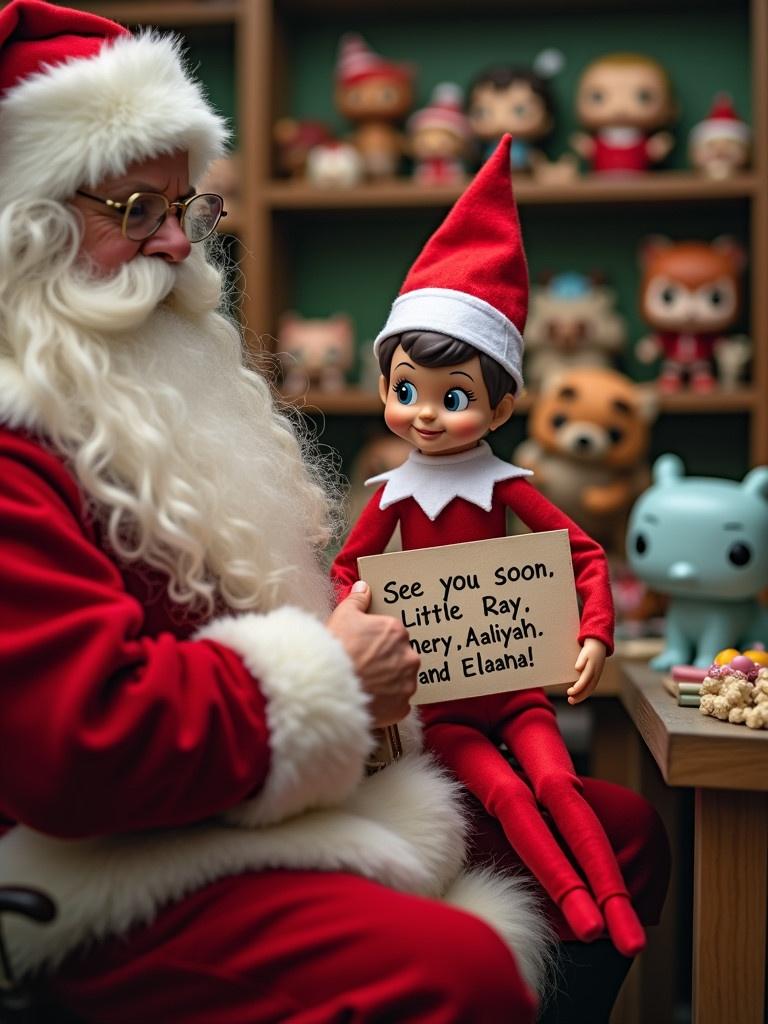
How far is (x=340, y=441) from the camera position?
111 inches

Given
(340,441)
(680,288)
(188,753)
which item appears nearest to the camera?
(188,753)

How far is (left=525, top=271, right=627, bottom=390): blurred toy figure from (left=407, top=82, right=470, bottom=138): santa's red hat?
0.38 m

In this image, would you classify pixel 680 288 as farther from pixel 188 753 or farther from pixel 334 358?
pixel 188 753

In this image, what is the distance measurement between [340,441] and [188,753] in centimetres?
196

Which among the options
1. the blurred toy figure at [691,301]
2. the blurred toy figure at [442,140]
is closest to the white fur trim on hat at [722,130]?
the blurred toy figure at [691,301]

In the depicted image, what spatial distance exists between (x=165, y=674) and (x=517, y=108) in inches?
76.0

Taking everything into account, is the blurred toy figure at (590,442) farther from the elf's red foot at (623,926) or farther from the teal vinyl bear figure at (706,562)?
the elf's red foot at (623,926)

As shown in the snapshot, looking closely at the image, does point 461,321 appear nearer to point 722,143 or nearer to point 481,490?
point 481,490

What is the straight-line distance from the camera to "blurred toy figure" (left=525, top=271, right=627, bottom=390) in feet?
8.07

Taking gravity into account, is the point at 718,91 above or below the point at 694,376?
above

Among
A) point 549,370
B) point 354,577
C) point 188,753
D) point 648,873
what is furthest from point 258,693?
point 549,370

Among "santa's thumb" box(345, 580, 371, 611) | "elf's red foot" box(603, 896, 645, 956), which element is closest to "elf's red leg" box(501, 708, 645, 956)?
"elf's red foot" box(603, 896, 645, 956)

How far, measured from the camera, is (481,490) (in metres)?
1.25

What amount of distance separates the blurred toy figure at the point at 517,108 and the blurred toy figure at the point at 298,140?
0.33 meters
